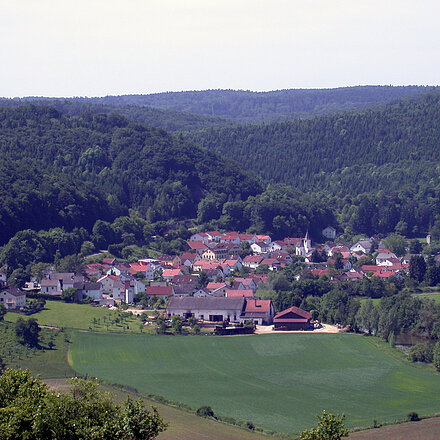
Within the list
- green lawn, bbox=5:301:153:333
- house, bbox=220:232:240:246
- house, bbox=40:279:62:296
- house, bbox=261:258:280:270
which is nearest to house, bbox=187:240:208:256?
house, bbox=220:232:240:246

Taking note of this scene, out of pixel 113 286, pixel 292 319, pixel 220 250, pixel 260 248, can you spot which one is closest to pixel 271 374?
pixel 292 319

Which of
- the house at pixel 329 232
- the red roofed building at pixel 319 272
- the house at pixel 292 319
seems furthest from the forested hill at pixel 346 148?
the house at pixel 292 319

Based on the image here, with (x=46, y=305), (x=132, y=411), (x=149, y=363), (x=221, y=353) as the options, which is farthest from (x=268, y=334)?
(x=132, y=411)

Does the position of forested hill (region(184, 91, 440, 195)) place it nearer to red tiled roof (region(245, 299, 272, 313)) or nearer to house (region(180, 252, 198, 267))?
house (region(180, 252, 198, 267))

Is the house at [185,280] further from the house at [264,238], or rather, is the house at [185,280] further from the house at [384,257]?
the house at [264,238]

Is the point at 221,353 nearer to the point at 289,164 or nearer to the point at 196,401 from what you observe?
the point at 196,401

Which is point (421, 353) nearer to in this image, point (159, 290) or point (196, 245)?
point (159, 290)
